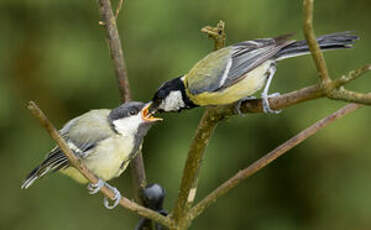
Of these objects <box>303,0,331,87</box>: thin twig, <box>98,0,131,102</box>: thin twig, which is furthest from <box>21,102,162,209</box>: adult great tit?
<box>303,0,331,87</box>: thin twig

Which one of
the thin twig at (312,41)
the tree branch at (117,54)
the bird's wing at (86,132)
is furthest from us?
the bird's wing at (86,132)

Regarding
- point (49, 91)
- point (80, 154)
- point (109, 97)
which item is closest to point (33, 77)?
point (49, 91)

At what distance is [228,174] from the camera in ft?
7.51

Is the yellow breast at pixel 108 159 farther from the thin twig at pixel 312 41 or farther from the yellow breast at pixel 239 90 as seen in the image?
the thin twig at pixel 312 41

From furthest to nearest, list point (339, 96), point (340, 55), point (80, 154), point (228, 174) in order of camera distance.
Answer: point (228, 174) → point (340, 55) → point (80, 154) → point (339, 96)

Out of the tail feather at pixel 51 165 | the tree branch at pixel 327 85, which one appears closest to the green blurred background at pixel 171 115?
the tail feather at pixel 51 165

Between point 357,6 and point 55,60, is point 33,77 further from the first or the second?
point 357,6

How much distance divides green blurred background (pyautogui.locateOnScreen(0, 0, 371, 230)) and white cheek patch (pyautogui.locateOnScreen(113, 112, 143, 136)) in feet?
2.42

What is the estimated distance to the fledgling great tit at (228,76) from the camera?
54.6 inches

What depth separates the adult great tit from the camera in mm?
1301

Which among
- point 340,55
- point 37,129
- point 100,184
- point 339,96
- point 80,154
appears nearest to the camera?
point 339,96

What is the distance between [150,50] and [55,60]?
1.47ft

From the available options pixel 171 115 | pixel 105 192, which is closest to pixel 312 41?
pixel 105 192

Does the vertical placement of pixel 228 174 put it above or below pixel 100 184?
below
